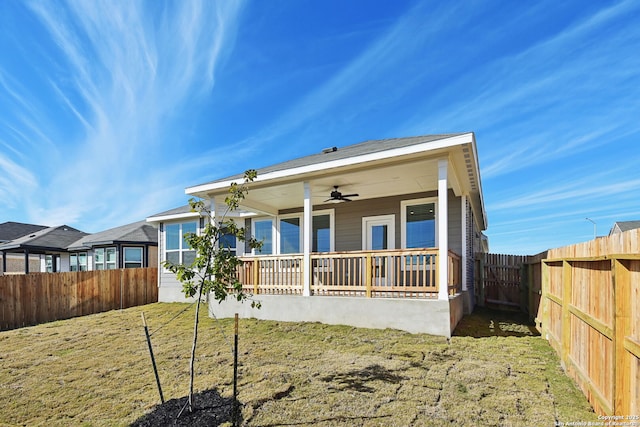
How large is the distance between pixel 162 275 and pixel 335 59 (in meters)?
10.4

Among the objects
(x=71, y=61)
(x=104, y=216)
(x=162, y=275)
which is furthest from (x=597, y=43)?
(x=104, y=216)

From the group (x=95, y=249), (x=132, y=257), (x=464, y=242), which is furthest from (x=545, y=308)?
(x=95, y=249)

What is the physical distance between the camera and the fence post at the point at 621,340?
82.8 inches

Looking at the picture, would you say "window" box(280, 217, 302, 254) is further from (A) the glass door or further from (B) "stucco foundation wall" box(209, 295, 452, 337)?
(B) "stucco foundation wall" box(209, 295, 452, 337)

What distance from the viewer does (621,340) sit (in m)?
2.16

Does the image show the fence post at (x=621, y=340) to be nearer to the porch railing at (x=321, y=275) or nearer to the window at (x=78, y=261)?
the porch railing at (x=321, y=275)

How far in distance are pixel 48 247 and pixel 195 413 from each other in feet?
59.5

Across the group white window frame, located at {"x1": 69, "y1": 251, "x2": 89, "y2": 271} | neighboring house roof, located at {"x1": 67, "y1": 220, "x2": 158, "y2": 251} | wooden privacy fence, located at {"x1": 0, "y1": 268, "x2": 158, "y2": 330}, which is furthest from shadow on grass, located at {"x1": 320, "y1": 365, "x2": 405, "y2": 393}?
white window frame, located at {"x1": 69, "y1": 251, "x2": 89, "y2": 271}

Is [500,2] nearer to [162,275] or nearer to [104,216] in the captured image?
[162,275]

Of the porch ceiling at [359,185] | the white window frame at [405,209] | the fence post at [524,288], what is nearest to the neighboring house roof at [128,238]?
the porch ceiling at [359,185]

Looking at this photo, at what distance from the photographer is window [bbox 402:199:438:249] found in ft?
27.5

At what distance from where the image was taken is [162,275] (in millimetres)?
12578

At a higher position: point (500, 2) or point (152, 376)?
point (500, 2)

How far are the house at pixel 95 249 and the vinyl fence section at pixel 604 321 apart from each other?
15.3 metres
